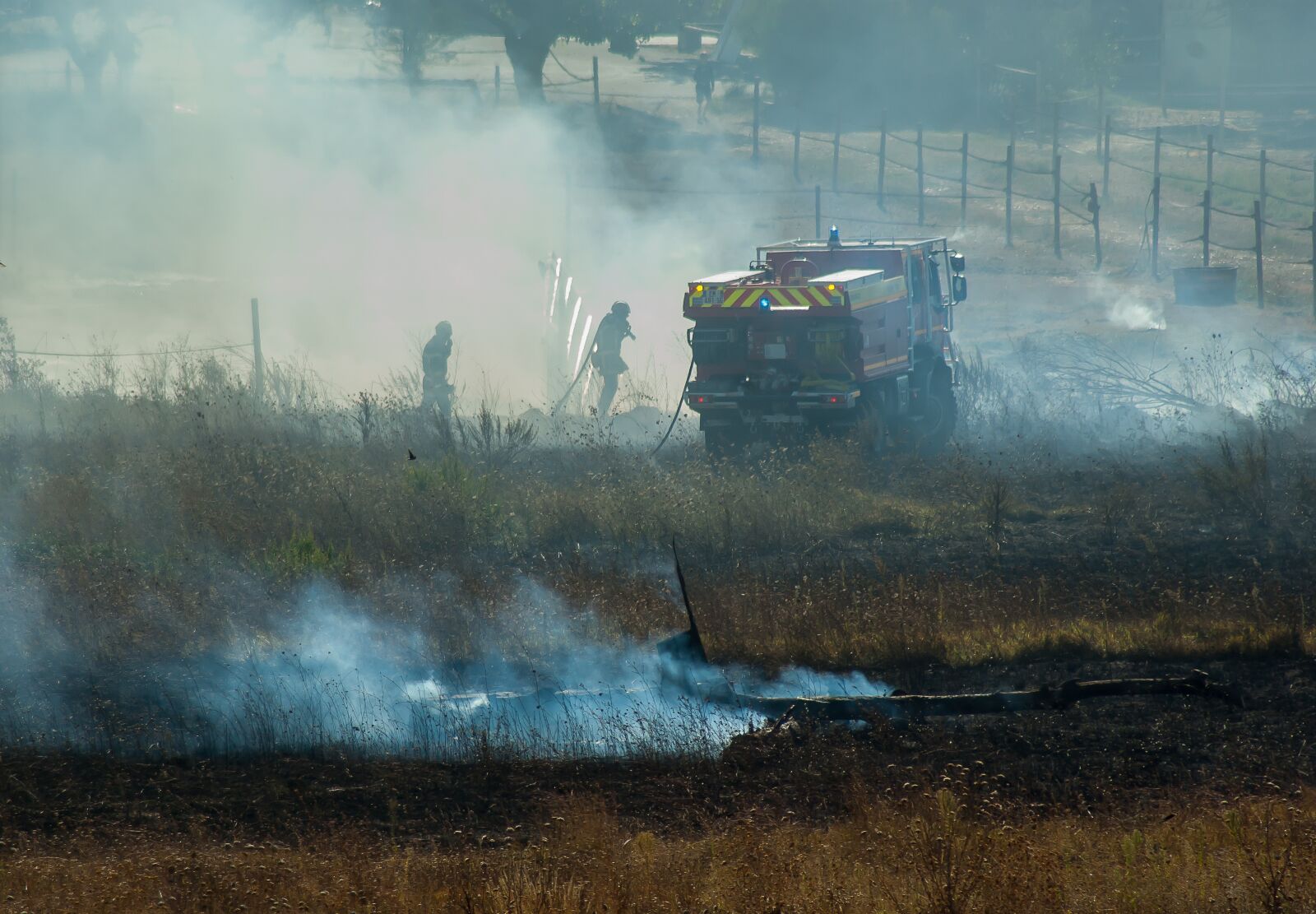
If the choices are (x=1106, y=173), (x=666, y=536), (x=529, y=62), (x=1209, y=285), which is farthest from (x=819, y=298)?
(x=529, y=62)

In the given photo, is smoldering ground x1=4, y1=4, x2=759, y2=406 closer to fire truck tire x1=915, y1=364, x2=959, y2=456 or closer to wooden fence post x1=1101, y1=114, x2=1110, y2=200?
fire truck tire x1=915, y1=364, x2=959, y2=456

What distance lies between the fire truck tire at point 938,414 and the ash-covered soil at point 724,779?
319 inches

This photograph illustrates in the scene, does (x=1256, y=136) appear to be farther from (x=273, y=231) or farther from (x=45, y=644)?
(x=45, y=644)

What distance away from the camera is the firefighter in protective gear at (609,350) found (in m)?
18.3

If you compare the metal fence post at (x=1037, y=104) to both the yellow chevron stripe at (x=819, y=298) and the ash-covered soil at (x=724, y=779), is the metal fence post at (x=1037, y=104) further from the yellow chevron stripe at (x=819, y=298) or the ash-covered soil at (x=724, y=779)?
the ash-covered soil at (x=724, y=779)

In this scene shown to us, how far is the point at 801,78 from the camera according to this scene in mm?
39656

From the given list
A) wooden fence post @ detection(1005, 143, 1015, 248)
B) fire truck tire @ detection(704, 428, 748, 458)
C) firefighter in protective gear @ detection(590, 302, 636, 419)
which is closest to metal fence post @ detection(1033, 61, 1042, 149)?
wooden fence post @ detection(1005, 143, 1015, 248)

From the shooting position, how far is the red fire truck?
45.2 feet

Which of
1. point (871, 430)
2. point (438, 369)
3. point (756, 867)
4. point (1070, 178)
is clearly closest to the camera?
point (756, 867)

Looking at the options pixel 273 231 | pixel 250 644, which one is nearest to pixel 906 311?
pixel 250 644

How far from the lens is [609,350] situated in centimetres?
1856

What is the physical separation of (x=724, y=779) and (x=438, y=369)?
1131 centimetres

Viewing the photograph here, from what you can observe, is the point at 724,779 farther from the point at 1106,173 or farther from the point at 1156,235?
the point at 1106,173

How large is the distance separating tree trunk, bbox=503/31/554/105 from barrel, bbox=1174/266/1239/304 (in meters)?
18.6
